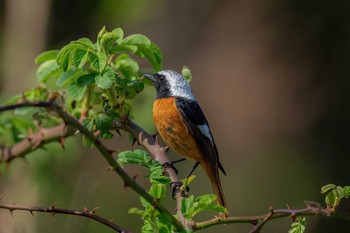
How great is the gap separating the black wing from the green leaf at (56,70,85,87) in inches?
61.8

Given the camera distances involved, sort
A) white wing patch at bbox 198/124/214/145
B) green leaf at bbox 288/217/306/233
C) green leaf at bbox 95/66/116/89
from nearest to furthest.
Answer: green leaf at bbox 288/217/306/233 < green leaf at bbox 95/66/116/89 < white wing patch at bbox 198/124/214/145

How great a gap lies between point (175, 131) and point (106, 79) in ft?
5.60

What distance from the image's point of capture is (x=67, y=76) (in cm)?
327

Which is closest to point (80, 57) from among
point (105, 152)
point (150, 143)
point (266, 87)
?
point (150, 143)

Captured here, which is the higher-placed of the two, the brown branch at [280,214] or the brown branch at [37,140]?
the brown branch at [37,140]

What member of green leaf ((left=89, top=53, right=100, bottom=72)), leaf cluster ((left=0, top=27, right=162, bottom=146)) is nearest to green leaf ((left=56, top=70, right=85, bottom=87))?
leaf cluster ((left=0, top=27, right=162, bottom=146))

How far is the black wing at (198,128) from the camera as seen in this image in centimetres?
465

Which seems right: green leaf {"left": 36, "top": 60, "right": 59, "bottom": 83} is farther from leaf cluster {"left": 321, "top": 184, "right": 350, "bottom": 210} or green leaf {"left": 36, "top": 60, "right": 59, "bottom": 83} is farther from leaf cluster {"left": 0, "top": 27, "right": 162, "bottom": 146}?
leaf cluster {"left": 321, "top": 184, "right": 350, "bottom": 210}

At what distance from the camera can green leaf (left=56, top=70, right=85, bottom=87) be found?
128 inches

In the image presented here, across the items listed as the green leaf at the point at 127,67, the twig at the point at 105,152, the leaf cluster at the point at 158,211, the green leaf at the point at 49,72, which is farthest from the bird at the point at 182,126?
the twig at the point at 105,152

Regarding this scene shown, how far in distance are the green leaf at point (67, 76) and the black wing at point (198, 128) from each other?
1569 millimetres

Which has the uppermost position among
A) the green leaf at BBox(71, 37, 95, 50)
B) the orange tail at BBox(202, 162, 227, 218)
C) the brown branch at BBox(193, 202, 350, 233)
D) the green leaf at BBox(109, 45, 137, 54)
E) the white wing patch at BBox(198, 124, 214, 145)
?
the green leaf at BBox(71, 37, 95, 50)

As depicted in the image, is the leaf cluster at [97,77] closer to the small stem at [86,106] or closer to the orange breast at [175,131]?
the small stem at [86,106]

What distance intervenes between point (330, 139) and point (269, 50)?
5.17 ft
